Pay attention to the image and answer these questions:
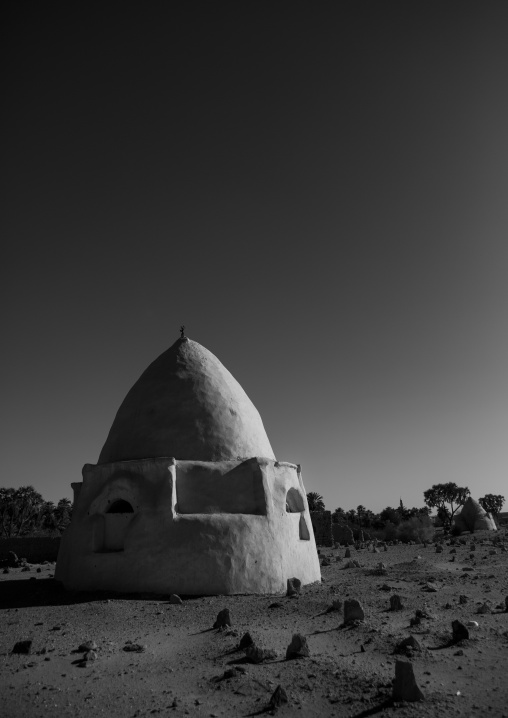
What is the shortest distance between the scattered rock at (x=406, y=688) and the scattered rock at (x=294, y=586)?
5376mm

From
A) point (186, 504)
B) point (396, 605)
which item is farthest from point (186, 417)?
point (396, 605)

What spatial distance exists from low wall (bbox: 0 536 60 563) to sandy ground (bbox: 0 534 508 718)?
1347 centimetres

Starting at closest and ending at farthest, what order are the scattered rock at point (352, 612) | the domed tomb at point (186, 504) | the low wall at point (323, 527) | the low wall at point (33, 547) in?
the scattered rock at point (352, 612) → the domed tomb at point (186, 504) → the low wall at point (33, 547) → the low wall at point (323, 527)

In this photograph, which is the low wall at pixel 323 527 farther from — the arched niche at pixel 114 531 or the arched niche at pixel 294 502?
the arched niche at pixel 114 531

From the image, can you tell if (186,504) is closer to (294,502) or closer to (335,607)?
(294,502)

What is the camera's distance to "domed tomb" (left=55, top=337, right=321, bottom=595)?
8.76m

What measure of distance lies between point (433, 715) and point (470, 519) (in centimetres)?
2909

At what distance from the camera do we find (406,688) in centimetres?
370

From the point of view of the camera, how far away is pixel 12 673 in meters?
4.70

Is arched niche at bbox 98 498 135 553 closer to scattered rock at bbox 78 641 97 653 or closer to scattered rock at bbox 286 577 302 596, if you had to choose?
scattered rock at bbox 286 577 302 596

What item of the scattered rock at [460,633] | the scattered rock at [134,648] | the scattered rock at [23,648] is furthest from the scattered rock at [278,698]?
the scattered rock at [23,648]

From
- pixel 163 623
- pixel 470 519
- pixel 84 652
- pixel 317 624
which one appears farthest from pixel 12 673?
pixel 470 519

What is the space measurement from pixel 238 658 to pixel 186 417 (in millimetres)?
6339

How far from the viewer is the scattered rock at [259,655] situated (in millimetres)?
4750
